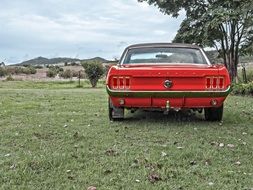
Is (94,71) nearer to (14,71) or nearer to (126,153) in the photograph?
(14,71)

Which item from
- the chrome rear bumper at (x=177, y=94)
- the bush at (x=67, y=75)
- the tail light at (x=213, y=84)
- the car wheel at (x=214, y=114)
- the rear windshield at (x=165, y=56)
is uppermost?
the rear windshield at (x=165, y=56)

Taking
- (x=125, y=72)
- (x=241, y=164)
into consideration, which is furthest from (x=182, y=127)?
(x=241, y=164)

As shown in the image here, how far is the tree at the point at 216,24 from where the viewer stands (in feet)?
57.0

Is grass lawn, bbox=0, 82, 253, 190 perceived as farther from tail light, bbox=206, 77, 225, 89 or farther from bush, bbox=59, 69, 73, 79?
bush, bbox=59, 69, 73, 79

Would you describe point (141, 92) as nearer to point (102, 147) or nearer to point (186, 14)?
point (102, 147)

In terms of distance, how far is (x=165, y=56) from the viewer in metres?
7.88

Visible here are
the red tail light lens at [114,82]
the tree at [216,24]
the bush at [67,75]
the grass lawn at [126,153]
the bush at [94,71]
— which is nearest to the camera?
the grass lawn at [126,153]

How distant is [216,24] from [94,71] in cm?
1029

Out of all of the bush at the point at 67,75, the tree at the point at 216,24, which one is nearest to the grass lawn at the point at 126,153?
the tree at the point at 216,24

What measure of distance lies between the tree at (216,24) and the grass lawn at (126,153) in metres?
10.1

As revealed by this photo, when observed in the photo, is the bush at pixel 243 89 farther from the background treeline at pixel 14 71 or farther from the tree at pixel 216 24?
the background treeline at pixel 14 71

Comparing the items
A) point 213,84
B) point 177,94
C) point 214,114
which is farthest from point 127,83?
point 214,114

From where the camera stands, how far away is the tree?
1736 cm

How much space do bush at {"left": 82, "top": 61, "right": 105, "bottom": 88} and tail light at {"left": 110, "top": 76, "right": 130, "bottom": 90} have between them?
19.3 meters
